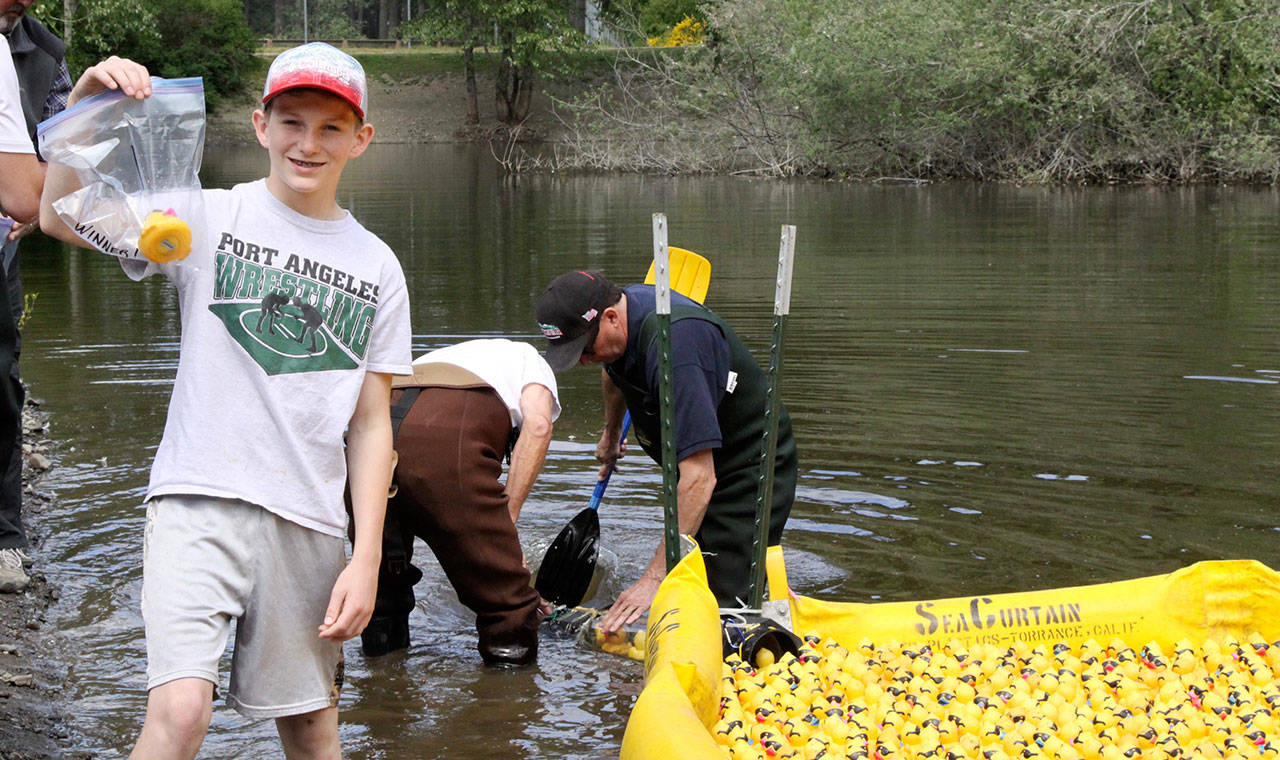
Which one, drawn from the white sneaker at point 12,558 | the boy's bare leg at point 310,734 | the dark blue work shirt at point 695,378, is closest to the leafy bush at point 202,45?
the white sneaker at point 12,558

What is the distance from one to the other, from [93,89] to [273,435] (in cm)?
78

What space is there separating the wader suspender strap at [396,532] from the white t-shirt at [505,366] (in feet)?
0.54

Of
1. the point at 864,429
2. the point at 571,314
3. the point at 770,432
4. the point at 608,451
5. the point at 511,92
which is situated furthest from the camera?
the point at 511,92

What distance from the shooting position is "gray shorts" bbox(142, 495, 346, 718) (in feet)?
9.12

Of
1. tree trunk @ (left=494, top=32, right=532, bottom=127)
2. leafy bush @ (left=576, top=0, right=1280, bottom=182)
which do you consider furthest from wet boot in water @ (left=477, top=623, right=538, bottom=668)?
tree trunk @ (left=494, top=32, right=532, bottom=127)

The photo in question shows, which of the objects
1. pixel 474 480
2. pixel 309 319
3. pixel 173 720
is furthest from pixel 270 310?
pixel 474 480

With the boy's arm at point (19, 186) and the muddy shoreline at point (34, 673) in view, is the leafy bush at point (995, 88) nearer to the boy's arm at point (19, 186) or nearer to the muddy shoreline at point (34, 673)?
the muddy shoreline at point (34, 673)

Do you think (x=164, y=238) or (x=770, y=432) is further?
(x=770, y=432)

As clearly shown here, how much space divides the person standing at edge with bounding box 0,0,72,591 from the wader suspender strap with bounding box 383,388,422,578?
1.21 meters

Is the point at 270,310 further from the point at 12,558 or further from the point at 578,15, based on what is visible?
the point at 578,15

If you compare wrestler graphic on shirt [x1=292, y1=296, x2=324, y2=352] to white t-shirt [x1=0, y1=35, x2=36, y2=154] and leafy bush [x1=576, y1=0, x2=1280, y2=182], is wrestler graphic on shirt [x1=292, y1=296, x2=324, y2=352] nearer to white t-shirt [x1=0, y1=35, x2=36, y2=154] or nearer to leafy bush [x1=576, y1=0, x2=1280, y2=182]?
white t-shirt [x1=0, y1=35, x2=36, y2=154]

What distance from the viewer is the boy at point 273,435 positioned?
9.22ft

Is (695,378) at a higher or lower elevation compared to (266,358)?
lower

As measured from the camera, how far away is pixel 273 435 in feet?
9.48
